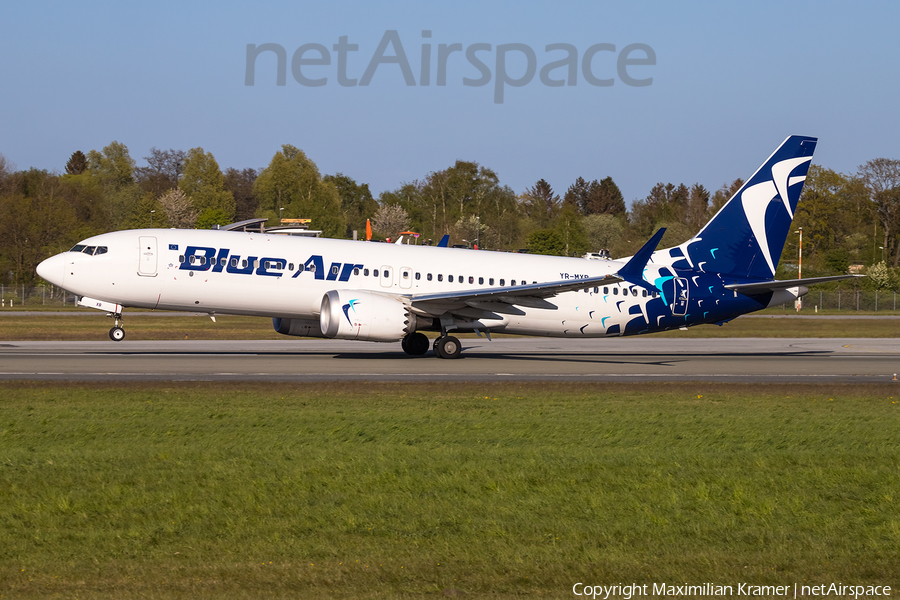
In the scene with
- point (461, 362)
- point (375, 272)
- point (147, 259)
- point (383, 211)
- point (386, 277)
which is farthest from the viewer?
point (383, 211)

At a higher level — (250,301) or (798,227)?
(798,227)

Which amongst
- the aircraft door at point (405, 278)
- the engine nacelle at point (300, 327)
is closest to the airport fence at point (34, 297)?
the engine nacelle at point (300, 327)

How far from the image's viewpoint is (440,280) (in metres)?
29.6

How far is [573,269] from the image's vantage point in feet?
103

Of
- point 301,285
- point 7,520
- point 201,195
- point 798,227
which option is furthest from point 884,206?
point 7,520

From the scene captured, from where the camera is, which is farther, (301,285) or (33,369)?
(301,285)

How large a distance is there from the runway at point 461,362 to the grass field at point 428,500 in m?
6.80

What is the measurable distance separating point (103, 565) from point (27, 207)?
94.1m

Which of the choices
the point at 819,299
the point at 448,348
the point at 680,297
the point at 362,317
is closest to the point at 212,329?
the point at 448,348

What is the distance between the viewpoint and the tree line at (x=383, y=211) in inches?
3718

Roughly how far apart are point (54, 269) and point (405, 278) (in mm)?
10644

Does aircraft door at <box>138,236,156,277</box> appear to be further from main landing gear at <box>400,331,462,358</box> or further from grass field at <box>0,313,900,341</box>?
grass field at <box>0,313,900,341</box>

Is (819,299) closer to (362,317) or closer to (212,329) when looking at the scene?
(212,329)

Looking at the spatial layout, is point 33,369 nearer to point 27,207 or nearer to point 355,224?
point 27,207
